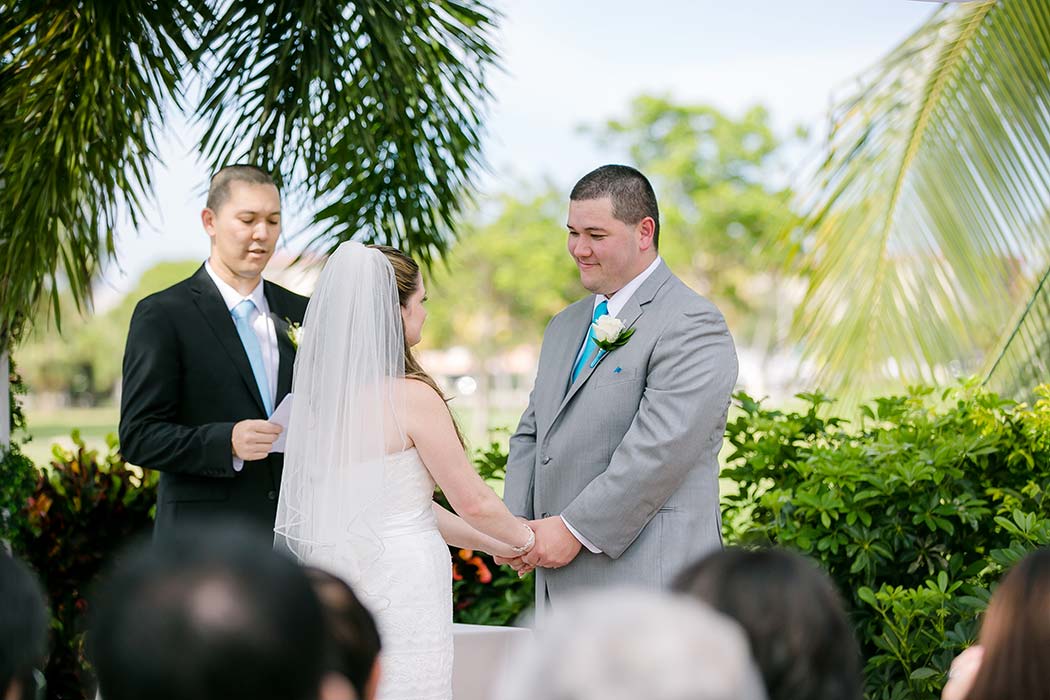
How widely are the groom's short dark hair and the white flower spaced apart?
32 cm

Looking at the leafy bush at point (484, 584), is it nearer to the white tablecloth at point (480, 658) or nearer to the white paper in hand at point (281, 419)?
the white tablecloth at point (480, 658)

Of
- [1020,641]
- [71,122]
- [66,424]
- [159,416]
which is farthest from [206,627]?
[66,424]

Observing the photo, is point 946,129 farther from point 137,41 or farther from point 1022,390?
point 137,41

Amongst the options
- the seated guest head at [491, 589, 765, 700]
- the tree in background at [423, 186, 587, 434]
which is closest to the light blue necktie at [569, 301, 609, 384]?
the seated guest head at [491, 589, 765, 700]

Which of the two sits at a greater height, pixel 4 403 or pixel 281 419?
pixel 4 403

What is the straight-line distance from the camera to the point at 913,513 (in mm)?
4754

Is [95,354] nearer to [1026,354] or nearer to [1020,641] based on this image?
[1026,354]

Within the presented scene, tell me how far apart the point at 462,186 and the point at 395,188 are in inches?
15.3

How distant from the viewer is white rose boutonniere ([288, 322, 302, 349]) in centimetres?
427

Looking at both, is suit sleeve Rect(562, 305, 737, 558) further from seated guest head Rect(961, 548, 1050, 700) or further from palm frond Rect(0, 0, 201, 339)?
palm frond Rect(0, 0, 201, 339)

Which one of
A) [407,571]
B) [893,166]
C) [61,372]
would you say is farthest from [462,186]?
[61,372]

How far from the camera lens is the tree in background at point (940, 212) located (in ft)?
19.5

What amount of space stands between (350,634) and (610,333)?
243 cm

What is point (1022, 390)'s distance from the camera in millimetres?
5719
